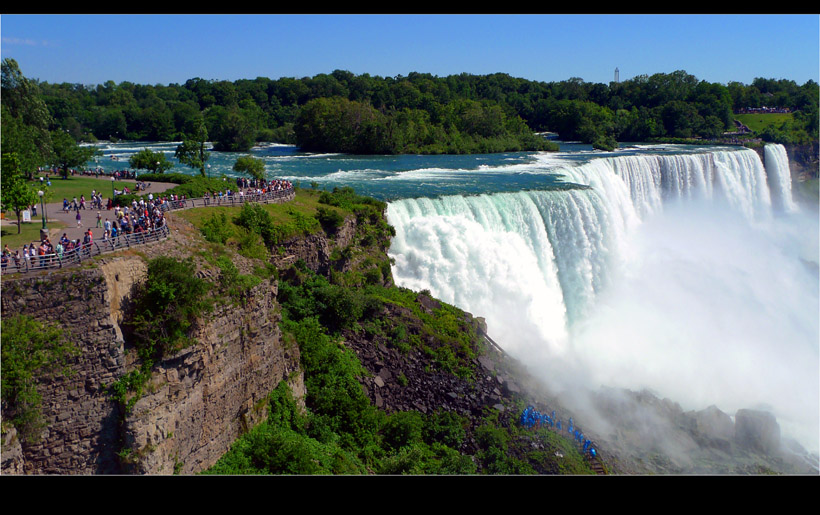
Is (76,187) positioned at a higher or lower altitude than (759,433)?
higher

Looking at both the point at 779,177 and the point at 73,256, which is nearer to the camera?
the point at 73,256

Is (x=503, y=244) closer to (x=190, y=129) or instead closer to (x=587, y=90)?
(x=190, y=129)

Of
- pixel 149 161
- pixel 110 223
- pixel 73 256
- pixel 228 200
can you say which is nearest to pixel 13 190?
pixel 110 223

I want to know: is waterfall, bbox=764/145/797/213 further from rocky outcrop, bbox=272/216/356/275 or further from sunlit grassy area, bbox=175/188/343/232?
rocky outcrop, bbox=272/216/356/275

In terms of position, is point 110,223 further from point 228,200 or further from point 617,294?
point 617,294

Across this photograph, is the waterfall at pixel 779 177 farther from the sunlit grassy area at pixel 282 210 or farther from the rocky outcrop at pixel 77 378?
the rocky outcrop at pixel 77 378

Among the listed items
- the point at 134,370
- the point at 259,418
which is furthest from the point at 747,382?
the point at 134,370
